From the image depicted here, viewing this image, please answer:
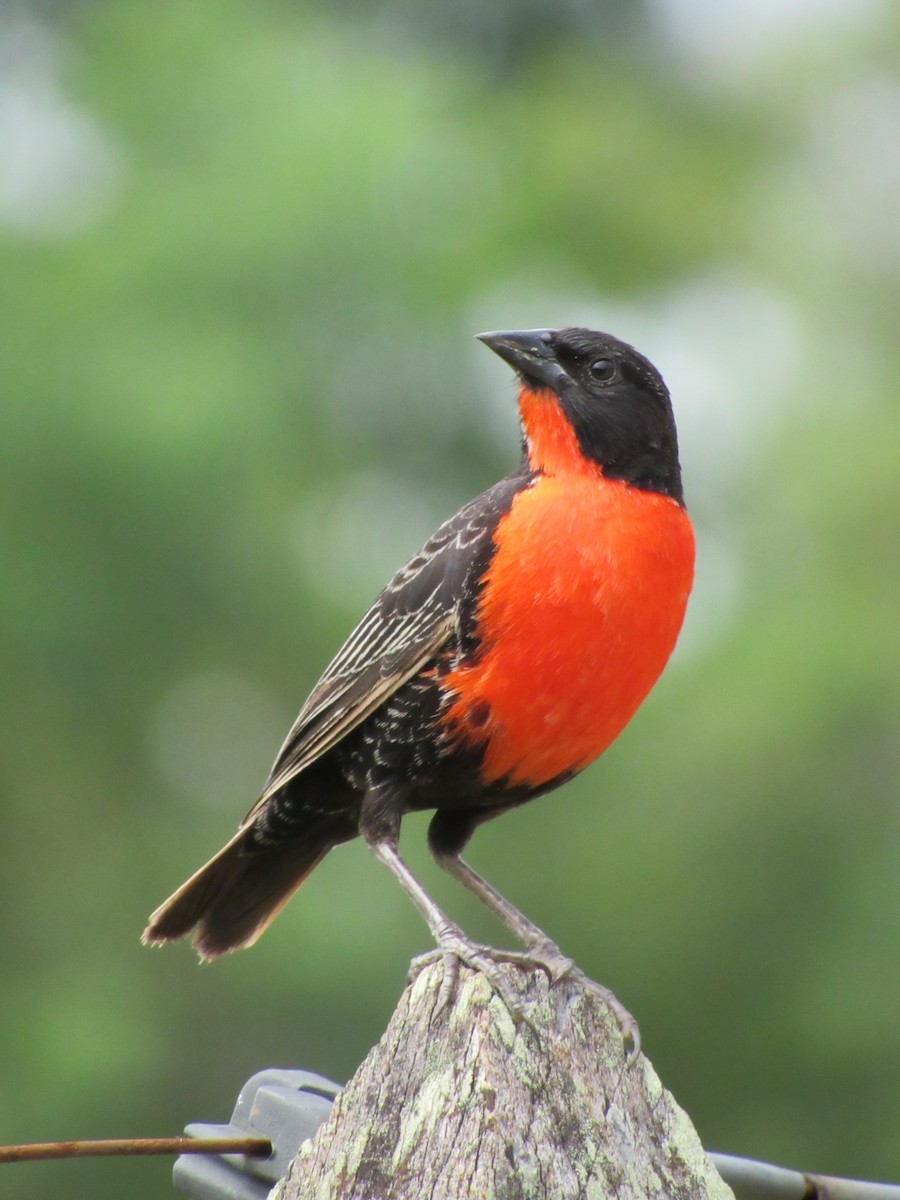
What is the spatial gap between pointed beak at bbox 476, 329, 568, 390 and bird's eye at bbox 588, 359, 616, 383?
77mm

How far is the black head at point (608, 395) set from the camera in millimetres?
3988

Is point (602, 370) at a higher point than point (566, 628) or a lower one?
higher

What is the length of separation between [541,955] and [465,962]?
0.53 m

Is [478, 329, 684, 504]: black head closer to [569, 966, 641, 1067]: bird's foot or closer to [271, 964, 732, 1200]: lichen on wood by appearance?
[569, 966, 641, 1067]: bird's foot

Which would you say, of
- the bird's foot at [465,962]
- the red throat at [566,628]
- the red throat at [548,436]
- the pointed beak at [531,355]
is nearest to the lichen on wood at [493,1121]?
the bird's foot at [465,962]

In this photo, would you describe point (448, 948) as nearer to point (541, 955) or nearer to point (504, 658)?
point (541, 955)

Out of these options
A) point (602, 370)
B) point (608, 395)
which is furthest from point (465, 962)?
point (602, 370)

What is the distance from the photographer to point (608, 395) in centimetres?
409

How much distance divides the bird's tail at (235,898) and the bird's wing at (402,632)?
0.21m

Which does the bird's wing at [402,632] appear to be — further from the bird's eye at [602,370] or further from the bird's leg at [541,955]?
the bird's leg at [541,955]

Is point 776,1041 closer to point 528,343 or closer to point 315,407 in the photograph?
point 315,407

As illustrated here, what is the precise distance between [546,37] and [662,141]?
8.05 feet

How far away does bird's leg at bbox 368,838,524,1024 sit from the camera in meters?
2.52

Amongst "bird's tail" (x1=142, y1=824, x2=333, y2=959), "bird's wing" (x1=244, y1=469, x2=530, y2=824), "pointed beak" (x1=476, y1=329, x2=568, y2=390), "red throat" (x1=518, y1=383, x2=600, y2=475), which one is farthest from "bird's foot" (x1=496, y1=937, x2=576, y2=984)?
"pointed beak" (x1=476, y1=329, x2=568, y2=390)
